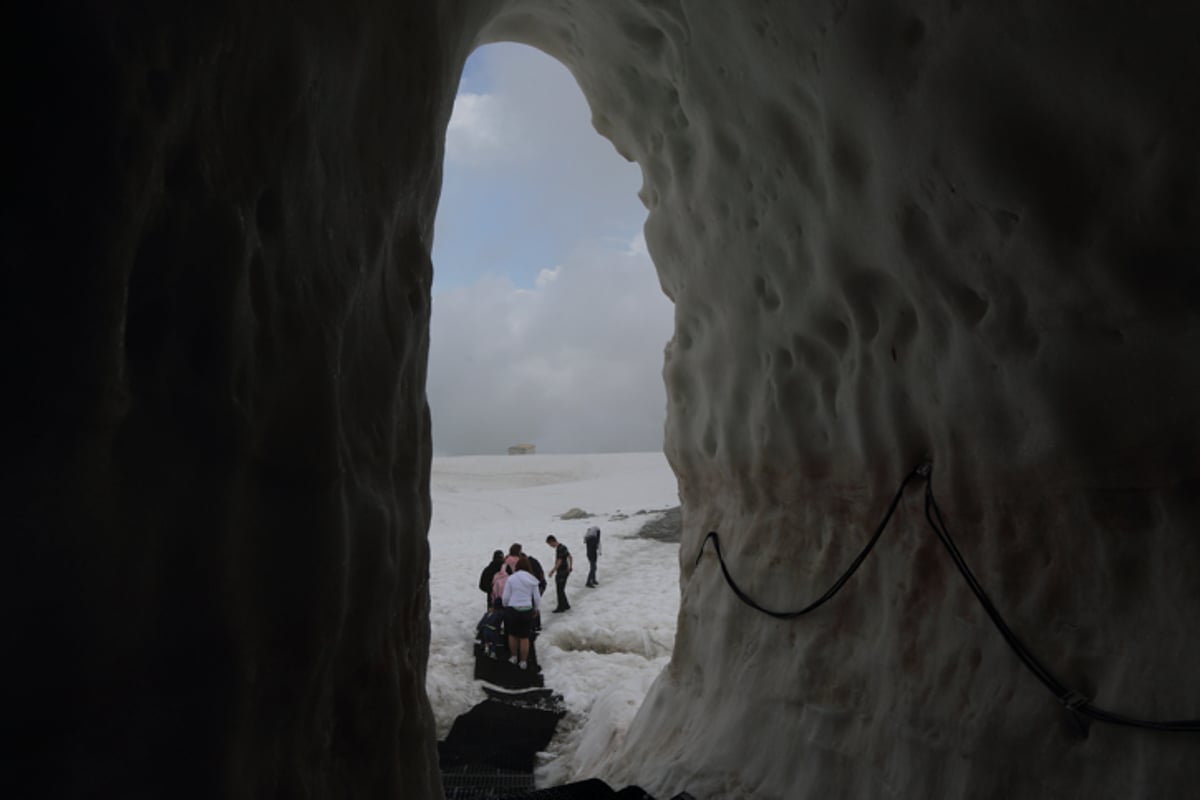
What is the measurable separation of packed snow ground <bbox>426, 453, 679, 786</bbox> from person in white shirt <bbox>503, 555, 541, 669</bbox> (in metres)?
0.26

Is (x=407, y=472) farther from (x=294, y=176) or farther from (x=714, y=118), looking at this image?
(x=714, y=118)

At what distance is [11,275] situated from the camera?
0.83 metres

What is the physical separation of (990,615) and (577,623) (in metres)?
5.59

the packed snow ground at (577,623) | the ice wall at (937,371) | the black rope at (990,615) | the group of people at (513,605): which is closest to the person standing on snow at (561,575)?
the packed snow ground at (577,623)

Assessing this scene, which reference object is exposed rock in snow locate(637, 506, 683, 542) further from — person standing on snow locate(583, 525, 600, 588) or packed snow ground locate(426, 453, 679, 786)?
person standing on snow locate(583, 525, 600, 588)

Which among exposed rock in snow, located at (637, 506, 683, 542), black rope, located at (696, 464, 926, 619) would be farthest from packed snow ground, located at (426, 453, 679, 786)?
black rope, located at (696, 464, 926, 619)

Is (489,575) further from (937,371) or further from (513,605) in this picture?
(937,371)

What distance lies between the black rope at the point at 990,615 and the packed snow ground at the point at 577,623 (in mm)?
1834

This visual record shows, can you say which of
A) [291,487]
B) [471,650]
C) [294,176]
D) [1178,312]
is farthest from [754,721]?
[471,650]

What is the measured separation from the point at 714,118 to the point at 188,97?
7.38 feet

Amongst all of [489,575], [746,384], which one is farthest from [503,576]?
[746,384]

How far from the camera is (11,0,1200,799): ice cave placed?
0.90 metres

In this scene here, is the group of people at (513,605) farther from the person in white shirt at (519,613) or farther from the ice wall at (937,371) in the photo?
the ice wall at (937,371)

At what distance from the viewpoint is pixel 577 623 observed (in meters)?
7.20
